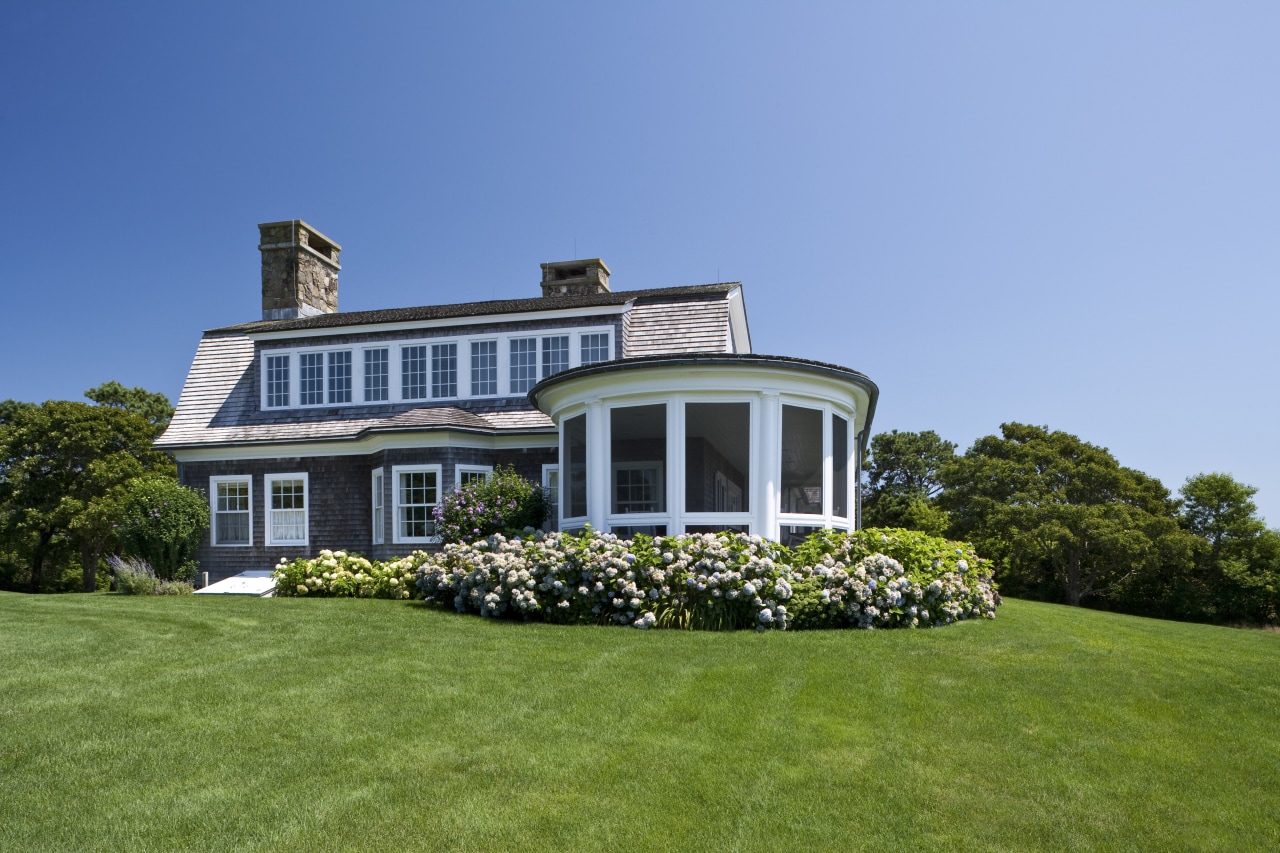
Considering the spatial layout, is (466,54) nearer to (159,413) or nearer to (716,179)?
(716,179)

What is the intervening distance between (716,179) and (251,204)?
14.4m

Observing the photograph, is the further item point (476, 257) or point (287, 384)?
point (476, 257)

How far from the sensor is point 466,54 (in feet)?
52.0

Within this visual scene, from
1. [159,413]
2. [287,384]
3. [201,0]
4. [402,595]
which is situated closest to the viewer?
[402,595]

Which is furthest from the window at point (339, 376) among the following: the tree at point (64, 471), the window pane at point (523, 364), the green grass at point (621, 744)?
the green grass at point (621, 744)

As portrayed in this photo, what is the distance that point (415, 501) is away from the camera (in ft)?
57.7

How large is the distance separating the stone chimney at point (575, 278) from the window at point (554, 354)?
5.19 m

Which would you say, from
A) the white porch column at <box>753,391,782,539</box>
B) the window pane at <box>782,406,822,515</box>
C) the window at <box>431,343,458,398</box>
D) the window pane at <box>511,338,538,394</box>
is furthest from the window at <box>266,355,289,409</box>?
the white porch column at <box>753,391,782,539</box>

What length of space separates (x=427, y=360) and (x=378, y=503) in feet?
11.2

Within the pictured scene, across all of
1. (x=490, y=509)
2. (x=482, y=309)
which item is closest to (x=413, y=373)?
(x=482, y=309)

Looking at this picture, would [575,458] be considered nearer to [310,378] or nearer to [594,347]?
[594,347]

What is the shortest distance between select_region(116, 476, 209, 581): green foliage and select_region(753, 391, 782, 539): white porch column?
12.4 meters

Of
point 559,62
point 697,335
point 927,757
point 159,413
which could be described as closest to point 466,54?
point 559,62

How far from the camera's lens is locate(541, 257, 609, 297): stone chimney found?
2434 cm
